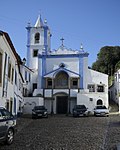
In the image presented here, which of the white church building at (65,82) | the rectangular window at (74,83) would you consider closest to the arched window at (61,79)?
the white church building at (65,82)

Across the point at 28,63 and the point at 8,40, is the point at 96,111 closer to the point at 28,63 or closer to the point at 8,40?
the point at 8,40

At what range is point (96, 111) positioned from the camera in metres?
29.5

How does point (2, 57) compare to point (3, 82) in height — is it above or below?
above

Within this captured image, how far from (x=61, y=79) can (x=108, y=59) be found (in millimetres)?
27001

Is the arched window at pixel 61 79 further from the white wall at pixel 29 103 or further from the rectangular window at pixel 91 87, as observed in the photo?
the white wall at pixel 29 103

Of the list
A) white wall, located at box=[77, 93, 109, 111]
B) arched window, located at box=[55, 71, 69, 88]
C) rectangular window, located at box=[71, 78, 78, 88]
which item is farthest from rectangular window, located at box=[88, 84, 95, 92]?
arched window, located at box=[55, 71, 69, 88]

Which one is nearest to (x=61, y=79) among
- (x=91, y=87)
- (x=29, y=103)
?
(x=91, y=87)

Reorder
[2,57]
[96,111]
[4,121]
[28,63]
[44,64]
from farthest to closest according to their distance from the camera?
1. [28,63]
2. [44,64]
3. [96,111]
4. [2,57]
5. [4,121]

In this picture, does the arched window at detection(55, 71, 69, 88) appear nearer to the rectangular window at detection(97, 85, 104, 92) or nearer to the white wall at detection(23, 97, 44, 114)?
the white wall at detection(23, 97, 44, 114)

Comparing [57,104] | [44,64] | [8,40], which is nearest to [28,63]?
[44,64]

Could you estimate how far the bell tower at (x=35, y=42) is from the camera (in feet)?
156

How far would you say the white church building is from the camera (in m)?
38.9

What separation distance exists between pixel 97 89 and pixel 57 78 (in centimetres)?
698

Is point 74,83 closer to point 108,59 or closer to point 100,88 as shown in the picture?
point 100,88
